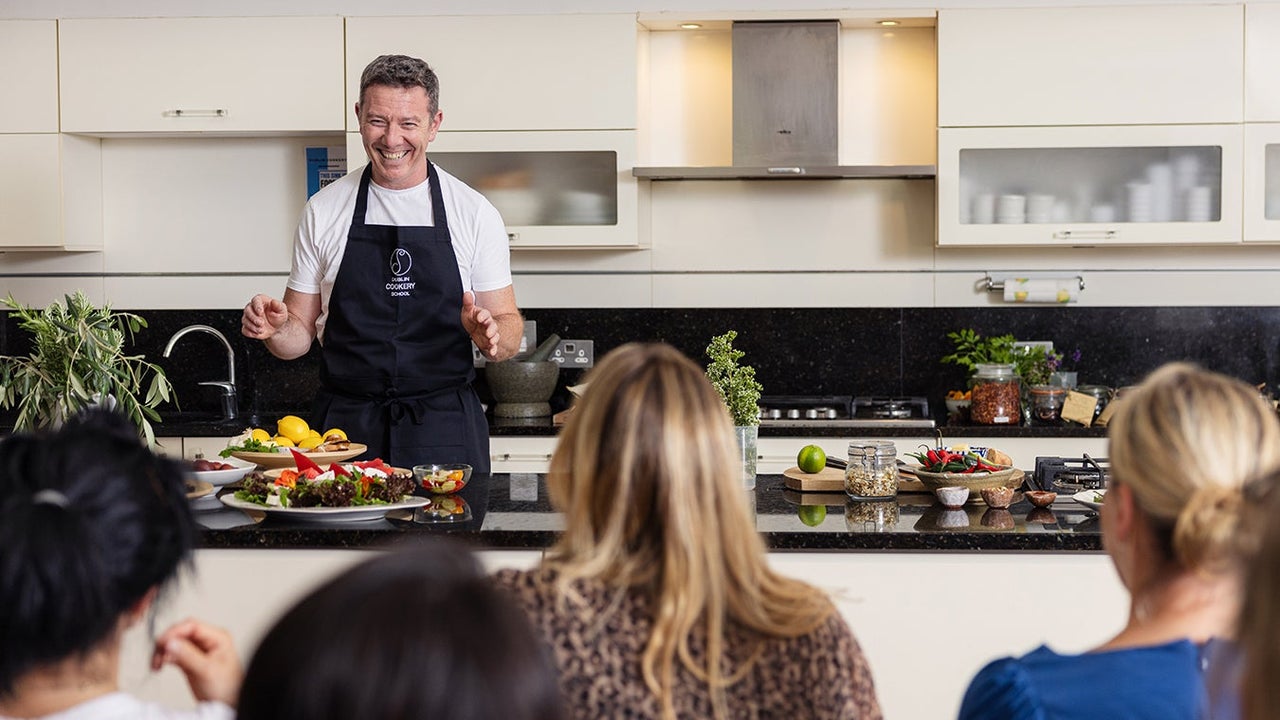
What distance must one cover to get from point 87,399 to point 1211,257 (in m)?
3.48

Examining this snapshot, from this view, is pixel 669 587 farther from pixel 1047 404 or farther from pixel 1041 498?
pixel 1047 404

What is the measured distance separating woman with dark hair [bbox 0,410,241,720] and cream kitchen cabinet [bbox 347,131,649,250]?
3.11m

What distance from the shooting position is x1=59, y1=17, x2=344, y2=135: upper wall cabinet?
13.8ft

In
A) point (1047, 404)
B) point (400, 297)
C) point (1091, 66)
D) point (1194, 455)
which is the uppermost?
point (1091, 66)

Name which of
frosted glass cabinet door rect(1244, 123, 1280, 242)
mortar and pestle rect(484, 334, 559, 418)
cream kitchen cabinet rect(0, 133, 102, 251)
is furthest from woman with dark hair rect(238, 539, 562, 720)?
cream kitchen cabinet rect(0, 133, 102, 251)

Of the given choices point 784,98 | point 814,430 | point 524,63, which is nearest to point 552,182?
point 524,63

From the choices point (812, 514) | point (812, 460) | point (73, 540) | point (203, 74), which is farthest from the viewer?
point (203, 74)

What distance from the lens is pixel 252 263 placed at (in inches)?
183

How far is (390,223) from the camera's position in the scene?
3.14 meters

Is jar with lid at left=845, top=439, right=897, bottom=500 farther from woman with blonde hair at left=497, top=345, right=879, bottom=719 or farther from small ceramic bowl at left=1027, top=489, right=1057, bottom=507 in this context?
woman with blonde hair at left=497, top=345, right=879, bottom=719

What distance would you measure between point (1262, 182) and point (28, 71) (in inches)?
154

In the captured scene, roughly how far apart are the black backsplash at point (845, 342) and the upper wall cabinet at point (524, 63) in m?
0.73

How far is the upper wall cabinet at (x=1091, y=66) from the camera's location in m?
4.04

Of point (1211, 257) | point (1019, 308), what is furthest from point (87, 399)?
point (1211, 257)
